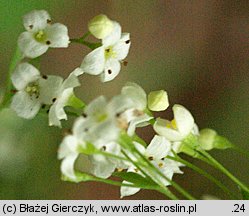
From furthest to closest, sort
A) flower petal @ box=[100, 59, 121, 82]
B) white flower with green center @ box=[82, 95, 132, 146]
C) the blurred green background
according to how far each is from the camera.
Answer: the blurred green background, flower petal @ box=[100, 59, 121, 82], white flower with green center @ box=[82, 95, 132, 146]

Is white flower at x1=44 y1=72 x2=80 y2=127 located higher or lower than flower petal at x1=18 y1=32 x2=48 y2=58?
lower

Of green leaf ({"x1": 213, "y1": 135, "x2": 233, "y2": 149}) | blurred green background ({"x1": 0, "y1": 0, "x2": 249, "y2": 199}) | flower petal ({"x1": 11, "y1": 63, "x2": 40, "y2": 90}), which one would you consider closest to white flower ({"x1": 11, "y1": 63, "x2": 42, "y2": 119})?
flower petal ({"x1": 11, "y1": 63, "x2": 40, "y2": 90})

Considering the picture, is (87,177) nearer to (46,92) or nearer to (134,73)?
(46,92)

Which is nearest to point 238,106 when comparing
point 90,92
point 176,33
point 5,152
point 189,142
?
point 176,33

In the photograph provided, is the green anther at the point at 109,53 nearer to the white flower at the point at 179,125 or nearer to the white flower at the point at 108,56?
the white flower at the point at 108,56

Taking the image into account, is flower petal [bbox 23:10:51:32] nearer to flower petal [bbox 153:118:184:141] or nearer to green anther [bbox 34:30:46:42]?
green anther [bbox 34:30:46:42]

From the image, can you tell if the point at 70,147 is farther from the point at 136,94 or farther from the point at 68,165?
the point at 136,94

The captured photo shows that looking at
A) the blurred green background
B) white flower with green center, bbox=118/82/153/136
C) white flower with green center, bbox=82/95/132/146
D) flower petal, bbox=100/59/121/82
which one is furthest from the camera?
the blurred green background
